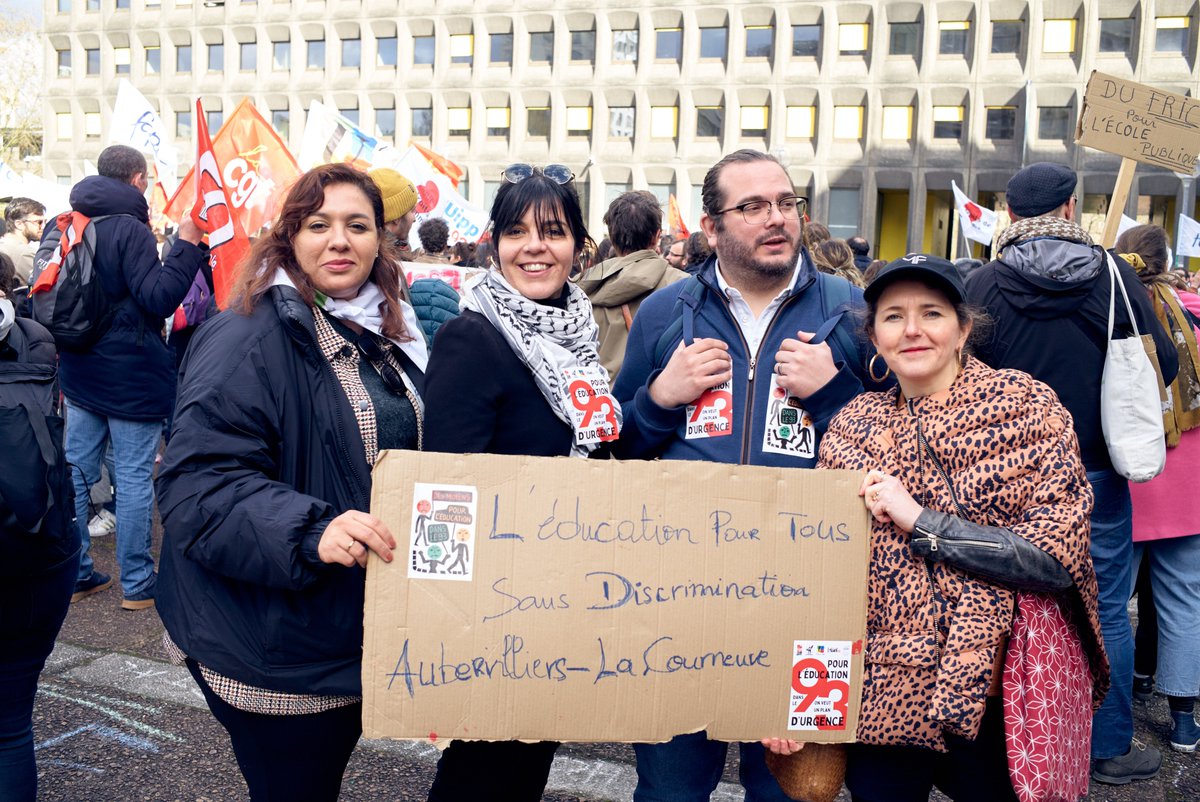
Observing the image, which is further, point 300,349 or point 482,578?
point 300,349

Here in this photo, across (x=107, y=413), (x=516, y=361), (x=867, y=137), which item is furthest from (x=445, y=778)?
(x=867, y=137)

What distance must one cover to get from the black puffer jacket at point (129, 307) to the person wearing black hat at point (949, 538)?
4.10 m

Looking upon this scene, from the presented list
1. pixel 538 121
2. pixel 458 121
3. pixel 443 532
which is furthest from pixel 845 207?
pixel 443 532

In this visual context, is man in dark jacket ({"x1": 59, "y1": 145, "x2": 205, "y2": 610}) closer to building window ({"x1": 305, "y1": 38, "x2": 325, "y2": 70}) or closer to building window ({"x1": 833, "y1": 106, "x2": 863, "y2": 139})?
building window ({"x1": 833, "y1": 106, "x2": 863, "y2": 139})

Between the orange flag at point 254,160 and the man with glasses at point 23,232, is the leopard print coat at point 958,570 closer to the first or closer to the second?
the orange flag at point 254,160

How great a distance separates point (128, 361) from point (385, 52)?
124 feet

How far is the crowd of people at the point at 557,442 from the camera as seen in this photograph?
7.22 feet

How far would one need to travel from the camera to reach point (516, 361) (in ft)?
8.30

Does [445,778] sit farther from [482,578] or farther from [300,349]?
[300,349]

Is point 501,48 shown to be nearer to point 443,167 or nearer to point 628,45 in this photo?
point 628,45

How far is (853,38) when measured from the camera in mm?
33844

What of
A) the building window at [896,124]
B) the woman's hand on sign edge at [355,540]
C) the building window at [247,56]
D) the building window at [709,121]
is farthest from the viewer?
the building window at [247,56]

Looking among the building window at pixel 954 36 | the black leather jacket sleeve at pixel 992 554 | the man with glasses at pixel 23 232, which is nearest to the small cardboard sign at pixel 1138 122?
the black leather jacket sleeve at pixel 992 554

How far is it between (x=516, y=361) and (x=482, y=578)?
603 mm
